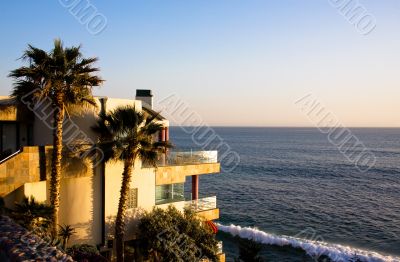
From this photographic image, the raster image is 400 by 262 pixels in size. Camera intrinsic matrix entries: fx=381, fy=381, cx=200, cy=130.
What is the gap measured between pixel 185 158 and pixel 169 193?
2.34m

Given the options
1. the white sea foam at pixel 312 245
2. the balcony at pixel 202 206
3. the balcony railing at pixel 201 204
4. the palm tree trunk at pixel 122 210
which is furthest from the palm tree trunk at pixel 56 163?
the white sea foam at pixel 312 245

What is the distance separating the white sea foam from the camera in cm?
3984

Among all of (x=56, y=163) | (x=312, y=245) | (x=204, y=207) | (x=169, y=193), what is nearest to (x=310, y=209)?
(x=312, y=245)

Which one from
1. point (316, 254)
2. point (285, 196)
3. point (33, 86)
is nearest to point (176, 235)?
point (33, 86)

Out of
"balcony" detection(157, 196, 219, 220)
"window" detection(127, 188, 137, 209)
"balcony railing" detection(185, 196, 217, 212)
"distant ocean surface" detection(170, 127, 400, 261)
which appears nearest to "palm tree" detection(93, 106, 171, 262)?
"window" detection(127, 188, 137, 209)

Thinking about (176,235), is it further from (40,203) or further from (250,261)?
(40,203)

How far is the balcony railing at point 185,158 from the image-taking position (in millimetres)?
22653

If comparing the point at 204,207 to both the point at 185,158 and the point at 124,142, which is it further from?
the point at 124,142

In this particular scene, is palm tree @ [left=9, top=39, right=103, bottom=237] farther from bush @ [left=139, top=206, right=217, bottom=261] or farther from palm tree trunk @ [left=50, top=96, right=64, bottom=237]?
bush @ [left=139, top=206, right=217, bottom=261]

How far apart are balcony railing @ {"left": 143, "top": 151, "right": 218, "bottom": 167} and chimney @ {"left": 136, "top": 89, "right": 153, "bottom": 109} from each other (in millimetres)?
4670

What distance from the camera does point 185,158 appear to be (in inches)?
924

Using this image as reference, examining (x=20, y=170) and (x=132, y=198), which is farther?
(x=132, y=198)

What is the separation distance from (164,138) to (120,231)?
6809 mm

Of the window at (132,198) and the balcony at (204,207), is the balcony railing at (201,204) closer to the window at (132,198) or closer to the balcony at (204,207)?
the balcony at (204,207)
